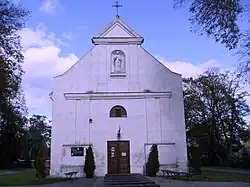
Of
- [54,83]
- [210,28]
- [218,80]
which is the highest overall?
[218,80]

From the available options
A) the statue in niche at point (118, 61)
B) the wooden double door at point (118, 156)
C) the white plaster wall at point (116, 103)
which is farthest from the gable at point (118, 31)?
the wooden double door at point (118, 156)

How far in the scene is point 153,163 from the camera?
22578 mm

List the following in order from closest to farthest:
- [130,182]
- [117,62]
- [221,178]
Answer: [130,182]
[221,178]
[117,62]

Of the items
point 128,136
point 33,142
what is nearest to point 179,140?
point 128,136

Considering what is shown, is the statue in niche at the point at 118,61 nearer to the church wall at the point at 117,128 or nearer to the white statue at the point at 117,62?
the white statue at the point at 117,62

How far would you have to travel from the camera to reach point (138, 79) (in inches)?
995

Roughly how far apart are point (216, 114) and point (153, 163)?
23.6 m

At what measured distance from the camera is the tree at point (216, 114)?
4262 centimetres

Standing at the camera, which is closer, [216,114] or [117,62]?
[117,62]

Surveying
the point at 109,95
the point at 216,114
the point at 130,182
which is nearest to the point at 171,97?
the point at 109,95

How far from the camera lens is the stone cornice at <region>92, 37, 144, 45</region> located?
25797 millimetres

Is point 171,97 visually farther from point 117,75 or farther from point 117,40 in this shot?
point 117,40

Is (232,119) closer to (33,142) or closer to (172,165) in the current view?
(172,165)

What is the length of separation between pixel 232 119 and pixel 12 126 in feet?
97.3
